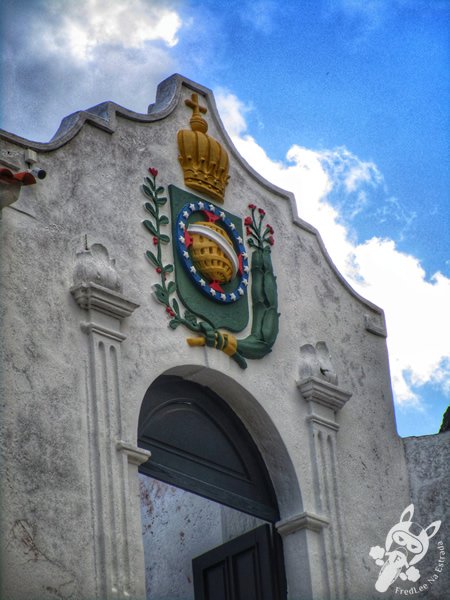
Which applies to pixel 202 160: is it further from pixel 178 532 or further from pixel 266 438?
pixel 178 532

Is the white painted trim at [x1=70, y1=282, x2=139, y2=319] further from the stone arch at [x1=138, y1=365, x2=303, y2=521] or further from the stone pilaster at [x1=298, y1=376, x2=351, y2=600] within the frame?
the stone pilaster at [x1=298, y1=376, x2=351, y2=600]

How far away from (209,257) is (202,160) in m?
1.30

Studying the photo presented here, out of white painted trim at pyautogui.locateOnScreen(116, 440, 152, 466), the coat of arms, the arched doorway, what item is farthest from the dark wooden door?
white painted trim at pyautogui.locateOnScreen(116, 440, 152, 466)

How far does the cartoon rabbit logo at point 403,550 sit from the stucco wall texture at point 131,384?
0.34ft

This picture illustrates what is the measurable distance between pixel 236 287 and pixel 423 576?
3796 millimetres

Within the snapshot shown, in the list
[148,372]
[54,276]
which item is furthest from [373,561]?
[54,276]

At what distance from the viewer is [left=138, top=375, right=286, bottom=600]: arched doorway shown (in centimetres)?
1612

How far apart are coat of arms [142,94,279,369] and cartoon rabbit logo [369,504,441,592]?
2543 millimetres

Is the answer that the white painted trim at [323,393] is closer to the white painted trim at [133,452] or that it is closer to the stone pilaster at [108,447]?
the stone pilaster at [108,447]

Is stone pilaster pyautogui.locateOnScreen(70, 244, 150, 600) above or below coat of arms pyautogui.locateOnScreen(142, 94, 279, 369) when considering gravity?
below

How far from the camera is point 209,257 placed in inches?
659

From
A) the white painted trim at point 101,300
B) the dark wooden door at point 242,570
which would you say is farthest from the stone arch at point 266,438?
the white painted trim at point 101,300

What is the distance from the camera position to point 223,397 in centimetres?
1686

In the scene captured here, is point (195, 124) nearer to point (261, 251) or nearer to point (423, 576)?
point (261, 251)
